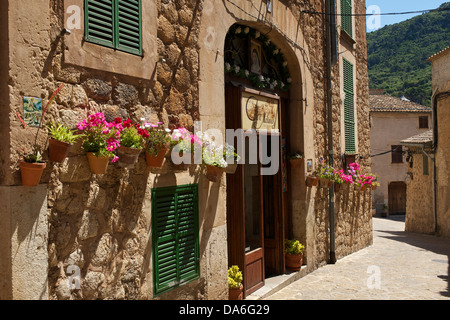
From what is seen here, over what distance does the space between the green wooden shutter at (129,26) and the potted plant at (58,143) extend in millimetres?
1131

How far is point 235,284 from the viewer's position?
5.83 m

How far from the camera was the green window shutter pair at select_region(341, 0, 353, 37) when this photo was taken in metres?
10.4

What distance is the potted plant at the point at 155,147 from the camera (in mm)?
4238

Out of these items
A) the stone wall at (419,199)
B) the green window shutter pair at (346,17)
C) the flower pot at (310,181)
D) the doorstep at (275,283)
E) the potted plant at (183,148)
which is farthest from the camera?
the stone wall at (419,199)

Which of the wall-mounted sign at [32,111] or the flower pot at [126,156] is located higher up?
the wall-mounted sign at [32,111]

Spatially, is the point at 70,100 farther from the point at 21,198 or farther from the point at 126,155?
the point at 21,198

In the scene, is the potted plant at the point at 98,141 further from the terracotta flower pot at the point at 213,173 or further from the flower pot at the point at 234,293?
the flower pot at the point at 234,293

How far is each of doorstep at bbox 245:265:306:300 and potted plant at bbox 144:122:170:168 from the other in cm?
302

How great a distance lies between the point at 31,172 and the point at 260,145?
14.7ft

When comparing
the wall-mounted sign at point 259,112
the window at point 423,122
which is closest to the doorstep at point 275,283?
the wall-mounted sign at point 259,112

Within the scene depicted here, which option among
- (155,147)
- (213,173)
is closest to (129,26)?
(155,147)

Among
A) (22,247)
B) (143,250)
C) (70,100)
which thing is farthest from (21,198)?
(143,250)

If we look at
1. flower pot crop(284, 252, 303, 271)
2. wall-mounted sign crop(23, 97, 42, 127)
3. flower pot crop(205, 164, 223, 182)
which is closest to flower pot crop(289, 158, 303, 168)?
→ flower pot crop(284, 252, 303, 271)
